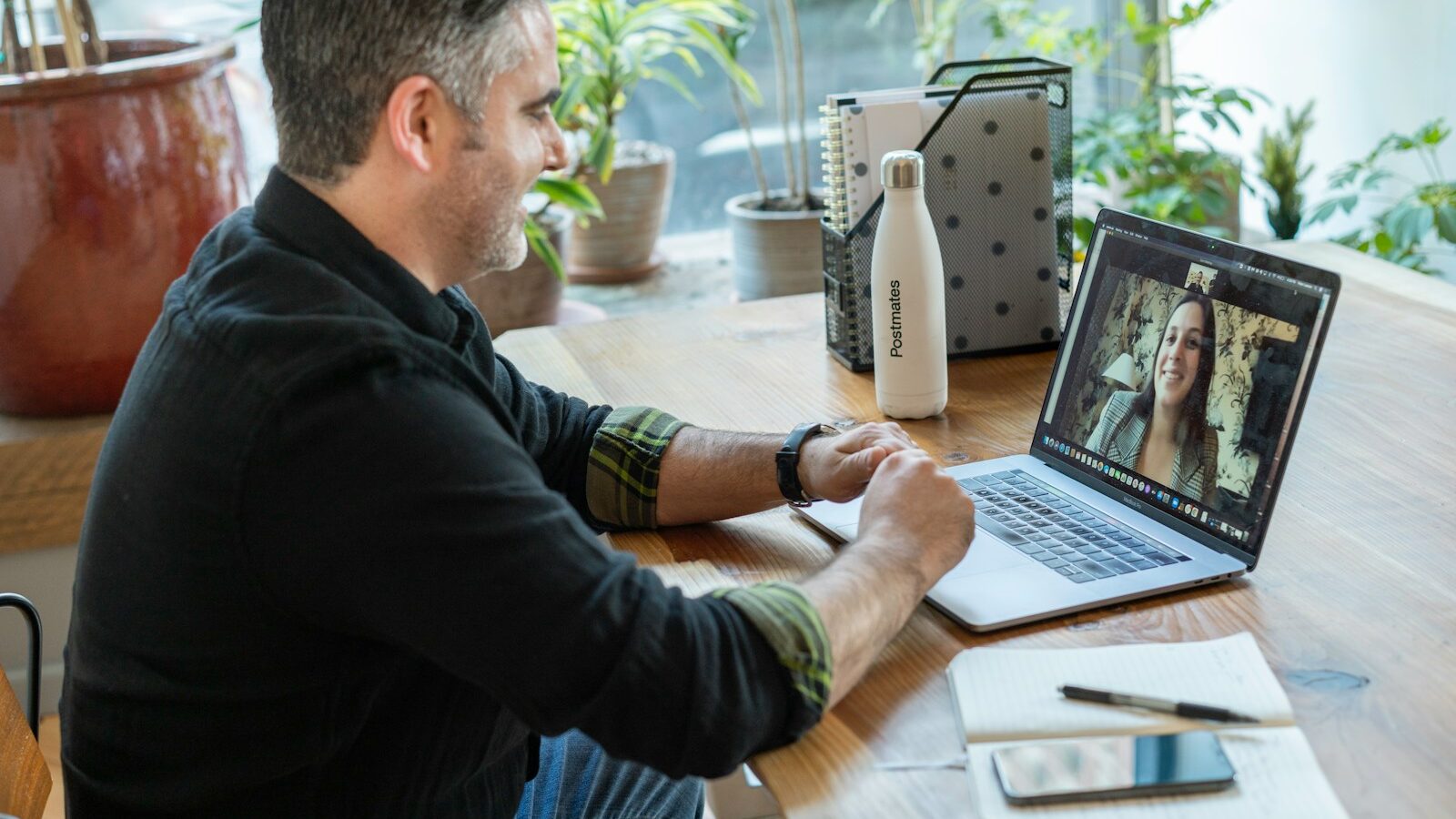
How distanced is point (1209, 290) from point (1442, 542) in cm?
26

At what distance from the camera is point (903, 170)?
1.39m

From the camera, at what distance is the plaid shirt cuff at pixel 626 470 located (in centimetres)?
128

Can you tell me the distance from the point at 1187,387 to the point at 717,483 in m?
0.40

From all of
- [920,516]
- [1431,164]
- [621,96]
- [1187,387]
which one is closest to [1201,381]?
[1187,387]

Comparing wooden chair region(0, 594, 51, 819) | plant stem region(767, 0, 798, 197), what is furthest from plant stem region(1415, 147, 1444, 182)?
wooden chair region(0, 594, 51, 819)

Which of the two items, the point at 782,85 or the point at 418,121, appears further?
the point at 782,85

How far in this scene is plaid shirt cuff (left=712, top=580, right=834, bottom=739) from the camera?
90 cm

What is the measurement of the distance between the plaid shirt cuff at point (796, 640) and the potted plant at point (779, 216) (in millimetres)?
2077

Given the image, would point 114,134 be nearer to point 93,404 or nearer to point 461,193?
point 93,404

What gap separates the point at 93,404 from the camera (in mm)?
2258

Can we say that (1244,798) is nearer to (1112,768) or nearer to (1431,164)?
(1112,768)

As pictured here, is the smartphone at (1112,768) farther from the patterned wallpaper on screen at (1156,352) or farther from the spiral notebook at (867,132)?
the spiral notebook at (867,132)

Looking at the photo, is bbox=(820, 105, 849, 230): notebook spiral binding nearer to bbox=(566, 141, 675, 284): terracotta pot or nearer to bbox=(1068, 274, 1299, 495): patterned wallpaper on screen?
bbox=(1068, 274, 1299, 495): patterned wallpaper on screen

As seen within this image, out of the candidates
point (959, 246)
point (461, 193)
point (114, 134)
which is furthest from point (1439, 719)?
point (114, 134)
